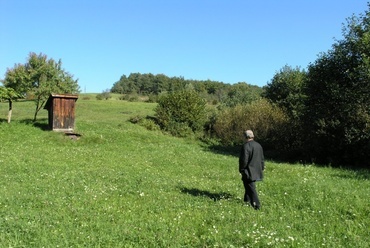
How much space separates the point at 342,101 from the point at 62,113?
70.9ft

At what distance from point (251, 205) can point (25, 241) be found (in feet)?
20.0

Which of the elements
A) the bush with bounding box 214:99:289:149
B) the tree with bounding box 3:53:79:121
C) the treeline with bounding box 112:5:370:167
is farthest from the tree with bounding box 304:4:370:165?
the tree with bounding box 3:53:79:121

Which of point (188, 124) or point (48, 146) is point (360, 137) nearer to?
point (48, 146)

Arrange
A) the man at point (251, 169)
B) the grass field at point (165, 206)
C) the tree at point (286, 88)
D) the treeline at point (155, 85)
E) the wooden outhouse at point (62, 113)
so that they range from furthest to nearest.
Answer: the treeline at point (155, 85)
the tree at point (286, 88)
the wooden outhouse at point (62, 113)
the man at point (251, 169)
the grass field at point (165, 206)

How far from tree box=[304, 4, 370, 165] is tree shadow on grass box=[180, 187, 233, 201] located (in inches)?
503

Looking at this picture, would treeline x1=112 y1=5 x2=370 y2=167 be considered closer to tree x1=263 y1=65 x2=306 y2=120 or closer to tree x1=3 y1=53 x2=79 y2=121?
tree x1=263 y1=65 x2=306 y2=120

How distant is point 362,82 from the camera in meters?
21.9

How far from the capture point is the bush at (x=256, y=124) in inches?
1233

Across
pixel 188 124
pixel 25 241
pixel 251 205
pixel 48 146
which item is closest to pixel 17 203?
pixel 25 241

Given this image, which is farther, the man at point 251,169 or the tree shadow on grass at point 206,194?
the tree shadow on grass at point 206,194

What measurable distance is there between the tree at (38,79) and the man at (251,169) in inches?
1058

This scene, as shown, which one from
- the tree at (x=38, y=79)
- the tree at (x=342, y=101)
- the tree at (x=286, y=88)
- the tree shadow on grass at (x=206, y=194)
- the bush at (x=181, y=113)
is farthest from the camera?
the bush at (x=181, y=113)

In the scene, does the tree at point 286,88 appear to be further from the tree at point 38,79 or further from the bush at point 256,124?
the tree at point 38,79

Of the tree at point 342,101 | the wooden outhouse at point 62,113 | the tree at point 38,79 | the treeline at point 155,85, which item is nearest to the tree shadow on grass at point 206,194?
the tree at point 342,101
